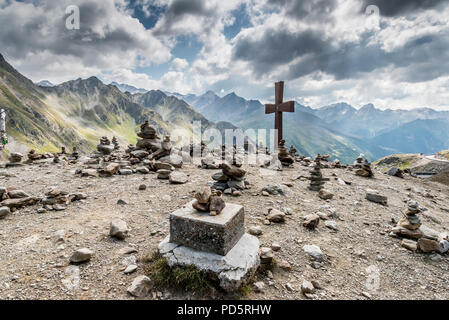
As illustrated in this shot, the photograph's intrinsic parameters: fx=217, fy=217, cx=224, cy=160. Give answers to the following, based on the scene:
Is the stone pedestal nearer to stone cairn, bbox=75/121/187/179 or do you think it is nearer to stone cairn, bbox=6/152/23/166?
stone cairn, bbox=75/121/187/179

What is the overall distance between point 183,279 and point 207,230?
101 centimetres

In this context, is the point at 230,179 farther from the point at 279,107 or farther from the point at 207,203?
the point at 279,107

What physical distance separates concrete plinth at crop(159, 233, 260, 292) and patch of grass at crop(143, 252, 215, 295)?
106 millimetres

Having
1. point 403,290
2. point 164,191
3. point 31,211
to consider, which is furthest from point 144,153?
point 403,290

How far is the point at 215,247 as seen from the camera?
4.57 meters

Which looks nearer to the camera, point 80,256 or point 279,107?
point 80,256

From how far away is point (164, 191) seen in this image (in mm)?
9492

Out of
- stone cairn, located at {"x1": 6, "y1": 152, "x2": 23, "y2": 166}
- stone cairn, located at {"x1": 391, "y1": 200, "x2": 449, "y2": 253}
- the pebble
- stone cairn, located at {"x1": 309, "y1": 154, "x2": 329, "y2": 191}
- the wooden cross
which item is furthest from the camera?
the wooden cross

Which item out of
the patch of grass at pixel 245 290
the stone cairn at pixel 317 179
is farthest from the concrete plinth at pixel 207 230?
the stone cairn at pixel 317 179

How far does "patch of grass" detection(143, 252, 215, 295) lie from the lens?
4.15m

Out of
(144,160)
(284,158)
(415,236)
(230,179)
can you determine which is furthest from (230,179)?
(284,158)

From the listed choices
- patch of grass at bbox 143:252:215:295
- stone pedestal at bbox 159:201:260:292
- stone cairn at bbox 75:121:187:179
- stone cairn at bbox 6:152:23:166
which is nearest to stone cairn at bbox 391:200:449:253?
stone pedestal at bbox 159:201:260:292

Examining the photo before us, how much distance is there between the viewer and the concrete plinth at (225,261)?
13.5ft

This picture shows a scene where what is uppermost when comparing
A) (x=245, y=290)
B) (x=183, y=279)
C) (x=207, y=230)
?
(x=207, y=230)
